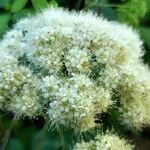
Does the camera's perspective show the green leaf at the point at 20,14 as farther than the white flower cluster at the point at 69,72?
Yes

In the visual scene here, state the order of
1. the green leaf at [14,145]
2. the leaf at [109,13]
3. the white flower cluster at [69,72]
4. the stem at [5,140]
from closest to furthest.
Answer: the white flower cluster at [69,72]
the stem at [5,140]
the green leaf at [14,145]
the leaf at [109,13]

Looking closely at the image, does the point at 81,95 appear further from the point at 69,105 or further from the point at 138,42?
the point at 138,42

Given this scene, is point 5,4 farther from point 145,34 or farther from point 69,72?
point 145,34

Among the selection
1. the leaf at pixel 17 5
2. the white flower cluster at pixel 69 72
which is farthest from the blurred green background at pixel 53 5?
the white flower cluster at pixel 69 72

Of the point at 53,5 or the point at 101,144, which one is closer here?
the point at 101,144

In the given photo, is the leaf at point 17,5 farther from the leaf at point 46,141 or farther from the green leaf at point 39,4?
the leaf at point 46,141

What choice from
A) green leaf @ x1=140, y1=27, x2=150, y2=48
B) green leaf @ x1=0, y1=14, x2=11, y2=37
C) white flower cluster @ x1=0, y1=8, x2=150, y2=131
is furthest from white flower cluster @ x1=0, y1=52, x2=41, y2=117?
green leaf @ x1=140, y1=27, x2=150, y2=48

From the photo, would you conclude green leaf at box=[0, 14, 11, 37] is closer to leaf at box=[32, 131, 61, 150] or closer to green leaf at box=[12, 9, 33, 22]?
green leaf at box=[12, 9, 33, 22]

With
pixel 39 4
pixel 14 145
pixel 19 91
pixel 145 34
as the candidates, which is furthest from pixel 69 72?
pixel 145 34

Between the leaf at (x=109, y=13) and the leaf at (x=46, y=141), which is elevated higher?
the leaf at (x=109, y=13)

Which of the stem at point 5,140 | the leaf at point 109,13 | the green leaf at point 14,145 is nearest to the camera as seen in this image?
the stem at point 5,140
